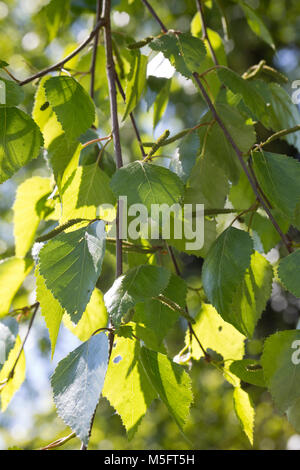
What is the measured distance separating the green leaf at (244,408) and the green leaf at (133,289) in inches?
6.2

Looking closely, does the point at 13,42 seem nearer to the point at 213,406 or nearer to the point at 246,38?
the point at 246,38

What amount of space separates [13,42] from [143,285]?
297 centimetres

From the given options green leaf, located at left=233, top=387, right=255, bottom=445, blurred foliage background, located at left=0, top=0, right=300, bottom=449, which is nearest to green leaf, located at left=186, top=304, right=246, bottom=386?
green leaf, located at left=233, top=387, right=255, bottom=445

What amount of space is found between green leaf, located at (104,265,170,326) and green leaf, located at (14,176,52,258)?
22 cm

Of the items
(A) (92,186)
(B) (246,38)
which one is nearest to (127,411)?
(A) (92,186)

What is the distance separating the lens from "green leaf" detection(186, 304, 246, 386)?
1.71 ft

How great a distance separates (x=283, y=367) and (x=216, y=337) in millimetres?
149

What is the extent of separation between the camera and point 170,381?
37 centimetres

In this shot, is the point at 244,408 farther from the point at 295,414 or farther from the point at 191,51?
the point at 191,51

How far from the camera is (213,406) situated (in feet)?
8.98

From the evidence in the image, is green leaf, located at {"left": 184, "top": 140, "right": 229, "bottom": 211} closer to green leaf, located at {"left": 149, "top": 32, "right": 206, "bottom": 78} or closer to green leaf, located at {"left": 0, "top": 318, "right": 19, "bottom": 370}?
green leaf, located at {"left": 149, "top": 32, "right": 206, "bottom": 78}

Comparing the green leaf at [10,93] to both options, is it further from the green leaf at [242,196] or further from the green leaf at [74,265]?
the green leaf at [242,196]

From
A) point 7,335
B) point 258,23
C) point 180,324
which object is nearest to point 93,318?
point 7,335

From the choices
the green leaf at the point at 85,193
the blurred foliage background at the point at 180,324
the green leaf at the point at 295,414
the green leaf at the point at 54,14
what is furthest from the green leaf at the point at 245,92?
the blurred foliage background at the point at 180,324
